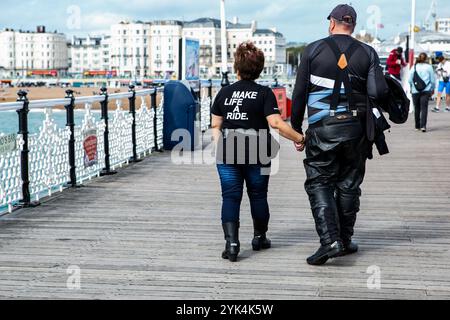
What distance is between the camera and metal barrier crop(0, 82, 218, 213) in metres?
8.09

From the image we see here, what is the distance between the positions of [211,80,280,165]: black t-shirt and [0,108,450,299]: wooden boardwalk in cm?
76

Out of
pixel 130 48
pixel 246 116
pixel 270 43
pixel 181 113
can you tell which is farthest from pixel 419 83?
pixel 270 43

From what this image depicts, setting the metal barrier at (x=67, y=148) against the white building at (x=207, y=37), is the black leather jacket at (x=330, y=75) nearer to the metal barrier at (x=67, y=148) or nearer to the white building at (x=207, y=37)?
the metal barrier at (x=67, y=148)

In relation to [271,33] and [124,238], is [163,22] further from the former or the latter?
[124,238]

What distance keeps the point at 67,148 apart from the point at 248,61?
4485 mm

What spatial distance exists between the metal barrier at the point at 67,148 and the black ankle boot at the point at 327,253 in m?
3.50

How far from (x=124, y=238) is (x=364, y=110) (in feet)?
7.39

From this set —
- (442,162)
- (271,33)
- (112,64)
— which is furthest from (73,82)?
(442,162)

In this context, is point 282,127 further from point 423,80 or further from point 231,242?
point 423,80

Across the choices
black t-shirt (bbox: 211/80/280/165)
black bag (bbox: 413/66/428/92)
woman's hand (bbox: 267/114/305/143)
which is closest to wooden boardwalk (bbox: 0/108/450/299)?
black t-shirt (bbox: 211/80/280/165)

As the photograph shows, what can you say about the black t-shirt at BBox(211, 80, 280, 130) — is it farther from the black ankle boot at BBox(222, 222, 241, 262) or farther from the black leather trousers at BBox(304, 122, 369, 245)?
the black ankle boot at BBox(222, 222, 241, 262)

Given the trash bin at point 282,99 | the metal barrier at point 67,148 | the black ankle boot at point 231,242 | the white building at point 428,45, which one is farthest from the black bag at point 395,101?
the white building at point 428,45

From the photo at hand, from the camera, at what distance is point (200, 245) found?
637cm

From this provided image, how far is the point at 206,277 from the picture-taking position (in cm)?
535
